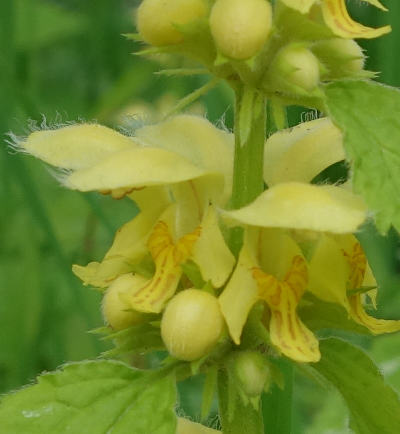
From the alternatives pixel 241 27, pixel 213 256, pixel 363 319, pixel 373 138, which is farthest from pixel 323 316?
pixel 241 27

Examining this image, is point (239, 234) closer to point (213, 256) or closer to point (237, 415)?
point (213, 256)

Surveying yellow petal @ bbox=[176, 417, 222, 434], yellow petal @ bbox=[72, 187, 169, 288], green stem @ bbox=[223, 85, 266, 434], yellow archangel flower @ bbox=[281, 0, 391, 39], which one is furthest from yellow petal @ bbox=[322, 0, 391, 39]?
yellow petal @ bbox=[176, 417, 222, 434]

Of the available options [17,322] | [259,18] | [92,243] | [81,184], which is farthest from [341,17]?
[92,243]

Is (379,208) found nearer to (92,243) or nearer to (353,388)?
(353,388)

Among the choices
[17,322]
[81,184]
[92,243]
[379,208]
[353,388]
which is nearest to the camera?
[379,208]

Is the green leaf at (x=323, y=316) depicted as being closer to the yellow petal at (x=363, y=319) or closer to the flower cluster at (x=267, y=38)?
the yellow petal at (x=363, y=319)

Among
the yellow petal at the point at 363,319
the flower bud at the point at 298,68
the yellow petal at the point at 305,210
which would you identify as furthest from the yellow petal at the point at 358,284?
the flower bud at the point at 298,68
